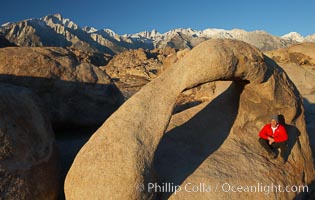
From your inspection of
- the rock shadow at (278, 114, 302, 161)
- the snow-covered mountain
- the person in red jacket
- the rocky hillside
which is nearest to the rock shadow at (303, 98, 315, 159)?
the rocky hillside

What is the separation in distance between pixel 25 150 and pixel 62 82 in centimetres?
268

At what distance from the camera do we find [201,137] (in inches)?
Answer: 249

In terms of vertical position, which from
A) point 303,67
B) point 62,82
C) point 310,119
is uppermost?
point 303,67

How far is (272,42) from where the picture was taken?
194m

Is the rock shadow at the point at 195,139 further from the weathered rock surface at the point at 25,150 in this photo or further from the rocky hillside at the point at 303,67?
the rocky hillside at the point at 303,67

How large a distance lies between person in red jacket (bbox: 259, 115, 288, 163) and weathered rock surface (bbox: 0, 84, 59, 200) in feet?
11.2

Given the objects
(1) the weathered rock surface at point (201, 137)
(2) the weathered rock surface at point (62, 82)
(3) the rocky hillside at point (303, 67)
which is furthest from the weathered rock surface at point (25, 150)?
(3) the rocky hillside at point (303, 67)

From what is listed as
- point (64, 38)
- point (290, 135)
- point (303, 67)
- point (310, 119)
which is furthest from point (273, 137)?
point (64, 38)

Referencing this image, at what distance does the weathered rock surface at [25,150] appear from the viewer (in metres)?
4.13

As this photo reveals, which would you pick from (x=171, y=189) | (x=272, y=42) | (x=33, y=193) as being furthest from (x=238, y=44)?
(x=272, y=42)

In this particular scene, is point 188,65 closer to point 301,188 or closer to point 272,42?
point 301,188

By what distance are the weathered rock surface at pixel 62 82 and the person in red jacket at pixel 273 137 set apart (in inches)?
130

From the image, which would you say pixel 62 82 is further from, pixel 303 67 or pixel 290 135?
pixel 303 67

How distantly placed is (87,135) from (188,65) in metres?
3.02
